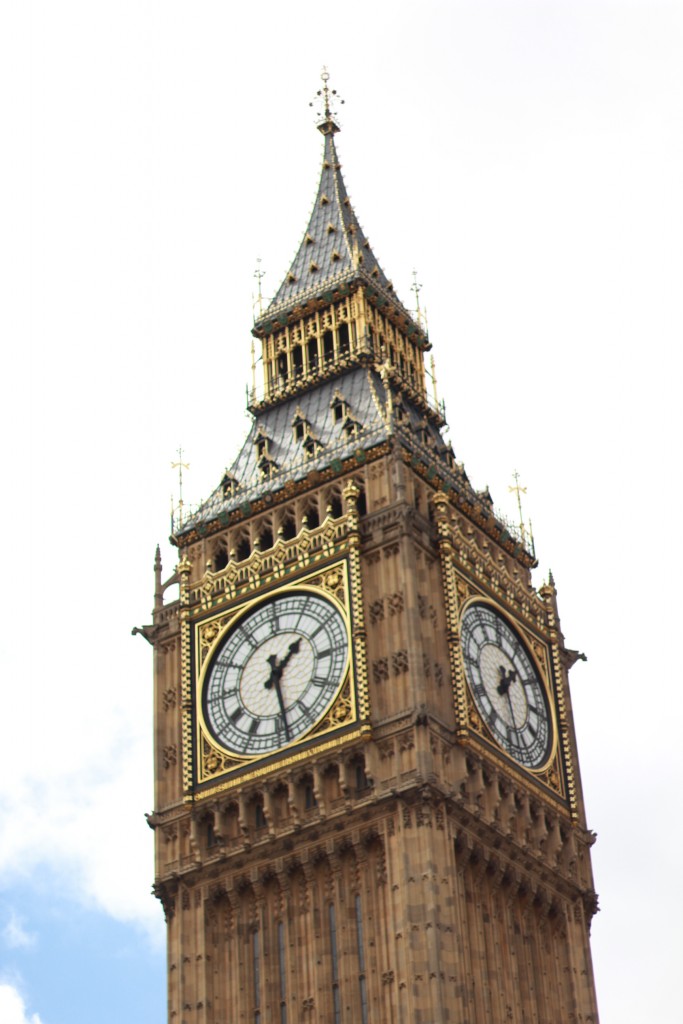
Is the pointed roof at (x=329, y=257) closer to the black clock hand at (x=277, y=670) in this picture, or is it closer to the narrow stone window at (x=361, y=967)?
the black clock hand at (x=277, y=670)

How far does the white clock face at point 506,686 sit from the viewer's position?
209 ft

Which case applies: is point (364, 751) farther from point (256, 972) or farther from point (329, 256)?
point (329, 256)

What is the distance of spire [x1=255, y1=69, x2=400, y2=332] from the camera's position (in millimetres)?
75500

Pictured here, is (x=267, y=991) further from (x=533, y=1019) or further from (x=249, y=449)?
(x=249, y=449)

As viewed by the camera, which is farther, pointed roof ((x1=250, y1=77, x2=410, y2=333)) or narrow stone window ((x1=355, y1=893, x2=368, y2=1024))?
pointed roof ((x1=250, y1=77, x2=410, y2=333))

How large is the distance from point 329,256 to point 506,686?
1868cm

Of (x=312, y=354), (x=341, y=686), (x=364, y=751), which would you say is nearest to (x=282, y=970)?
(x=364, y=751)

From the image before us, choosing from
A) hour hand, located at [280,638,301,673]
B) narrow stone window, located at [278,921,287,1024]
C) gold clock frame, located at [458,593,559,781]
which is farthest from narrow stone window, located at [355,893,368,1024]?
hour hand, located at [280,638,301,673]

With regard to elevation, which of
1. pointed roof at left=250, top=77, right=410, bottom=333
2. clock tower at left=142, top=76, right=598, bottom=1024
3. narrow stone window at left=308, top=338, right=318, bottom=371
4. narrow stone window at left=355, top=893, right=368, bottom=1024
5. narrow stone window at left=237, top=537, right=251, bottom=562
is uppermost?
pointed roof at left=250, top=77, right=410, bottom=333

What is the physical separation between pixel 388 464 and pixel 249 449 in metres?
7.00

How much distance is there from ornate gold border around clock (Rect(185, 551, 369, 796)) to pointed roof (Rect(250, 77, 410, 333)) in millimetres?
13593

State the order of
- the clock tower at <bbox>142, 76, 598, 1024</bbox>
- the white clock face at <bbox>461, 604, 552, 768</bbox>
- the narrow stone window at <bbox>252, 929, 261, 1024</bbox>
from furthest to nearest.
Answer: the white clock face at <bbox>461, 604, 552, 768</bbox> → the narrow stone window at <bbox>252, 929, 261, 1024</bbox> → the clock tower at <bbox>142, 76, 598, 1024</bbox>

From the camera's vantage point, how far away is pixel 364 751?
60.5 metres

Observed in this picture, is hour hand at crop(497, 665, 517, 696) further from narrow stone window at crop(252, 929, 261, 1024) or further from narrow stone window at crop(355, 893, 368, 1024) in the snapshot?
narrow stone window at crop(252, 929, 261, 1024)
